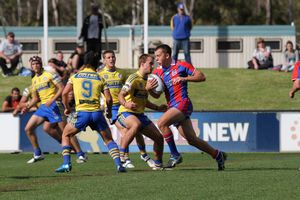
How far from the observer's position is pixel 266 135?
23.6 meters

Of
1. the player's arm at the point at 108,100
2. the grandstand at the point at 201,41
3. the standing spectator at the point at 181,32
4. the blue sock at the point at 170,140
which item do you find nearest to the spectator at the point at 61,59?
the standing spectator at the point at 181,32

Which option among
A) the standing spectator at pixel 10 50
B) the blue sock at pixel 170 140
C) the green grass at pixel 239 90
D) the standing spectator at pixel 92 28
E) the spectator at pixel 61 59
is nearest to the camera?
the blue sock at pixel 170 140

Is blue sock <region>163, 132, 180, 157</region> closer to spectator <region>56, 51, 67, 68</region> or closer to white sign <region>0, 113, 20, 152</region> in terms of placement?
white sign <region>0, 113, 20, 152</region>

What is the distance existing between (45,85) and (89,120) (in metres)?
3.92

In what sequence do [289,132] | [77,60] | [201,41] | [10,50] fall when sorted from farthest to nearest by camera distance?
[201,41]
[10,50]
[77,60]
[289,132]

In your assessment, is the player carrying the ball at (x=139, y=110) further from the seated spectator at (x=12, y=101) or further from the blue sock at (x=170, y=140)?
the seated spectator at (x=12, y=101)

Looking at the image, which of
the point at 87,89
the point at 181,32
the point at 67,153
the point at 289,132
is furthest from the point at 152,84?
the point at 181,32

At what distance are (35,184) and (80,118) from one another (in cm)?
201

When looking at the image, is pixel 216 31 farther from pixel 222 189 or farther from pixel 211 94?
pixel 222 189

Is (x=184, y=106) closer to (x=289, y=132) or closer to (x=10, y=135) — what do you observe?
(x=289, y=132)

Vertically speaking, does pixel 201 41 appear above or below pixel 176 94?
below

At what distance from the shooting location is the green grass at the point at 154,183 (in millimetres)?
11344

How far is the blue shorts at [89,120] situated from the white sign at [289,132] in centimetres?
919

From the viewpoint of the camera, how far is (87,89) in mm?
15258
